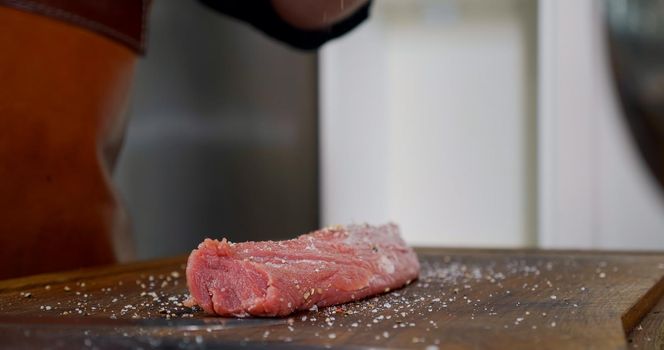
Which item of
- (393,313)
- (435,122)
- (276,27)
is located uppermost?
(276,27)

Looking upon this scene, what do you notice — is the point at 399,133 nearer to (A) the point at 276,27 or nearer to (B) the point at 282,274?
(A) the point at 276,27

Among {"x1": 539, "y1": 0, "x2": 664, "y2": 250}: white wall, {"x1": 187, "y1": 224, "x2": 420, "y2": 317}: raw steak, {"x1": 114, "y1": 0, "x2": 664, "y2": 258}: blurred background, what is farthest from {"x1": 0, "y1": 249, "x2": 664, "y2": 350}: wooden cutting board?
{"x1": 539, "y1": 0, "x2": 664, "y2": 250}: white wall

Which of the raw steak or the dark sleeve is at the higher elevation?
the dark sleeve

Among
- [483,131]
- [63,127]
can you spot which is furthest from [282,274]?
[483,131]

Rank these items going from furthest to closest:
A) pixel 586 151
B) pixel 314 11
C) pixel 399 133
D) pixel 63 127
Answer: pixel 399 133, pixel 586 151, pixel 314 11, pixel 63 127

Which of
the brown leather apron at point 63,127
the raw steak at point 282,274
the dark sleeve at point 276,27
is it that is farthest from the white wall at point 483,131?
the raw steak at point 282,274

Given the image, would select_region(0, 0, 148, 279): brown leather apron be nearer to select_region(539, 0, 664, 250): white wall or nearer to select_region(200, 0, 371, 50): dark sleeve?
select_region(200, 0, 371, 50): dark sleeve

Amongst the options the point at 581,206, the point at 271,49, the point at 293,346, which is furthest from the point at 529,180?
the point at 293,346

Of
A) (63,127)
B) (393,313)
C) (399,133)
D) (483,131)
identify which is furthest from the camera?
(399,133)
